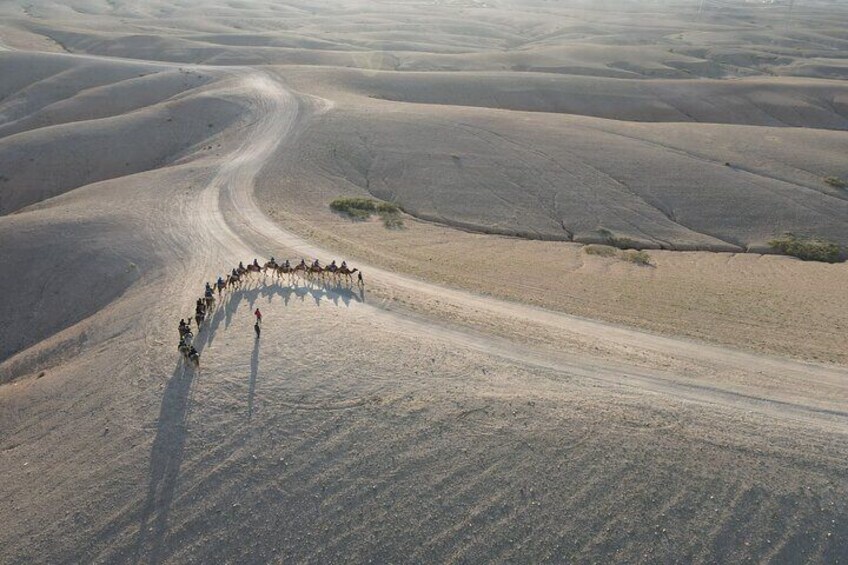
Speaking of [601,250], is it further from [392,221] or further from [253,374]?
[253,374]

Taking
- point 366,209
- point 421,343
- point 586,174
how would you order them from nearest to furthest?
point 421,343 → point 366,209 → point 586,174

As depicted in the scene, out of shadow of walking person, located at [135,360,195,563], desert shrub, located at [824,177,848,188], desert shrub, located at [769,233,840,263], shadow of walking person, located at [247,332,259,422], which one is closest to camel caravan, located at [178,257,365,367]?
shadow of walking person, located at [247,332,259,422]

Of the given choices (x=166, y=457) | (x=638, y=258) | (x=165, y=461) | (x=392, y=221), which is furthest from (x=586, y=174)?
(x=165, y=461)

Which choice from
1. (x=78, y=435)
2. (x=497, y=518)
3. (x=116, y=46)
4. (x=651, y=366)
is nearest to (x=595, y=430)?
(x=497, y=518)

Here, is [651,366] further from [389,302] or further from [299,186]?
[299,186]

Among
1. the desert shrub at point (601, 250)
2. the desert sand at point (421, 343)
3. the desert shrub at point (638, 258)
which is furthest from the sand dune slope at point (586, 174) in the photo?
the desert shrub at point (638, 258)
